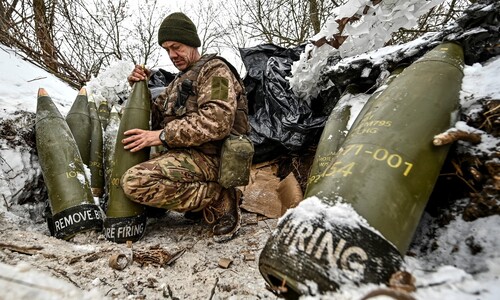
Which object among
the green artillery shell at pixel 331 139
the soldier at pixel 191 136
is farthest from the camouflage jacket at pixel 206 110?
the green artillery shell at pixel 331 139

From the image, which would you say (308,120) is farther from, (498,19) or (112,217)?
(112,217)

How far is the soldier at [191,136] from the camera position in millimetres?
1966

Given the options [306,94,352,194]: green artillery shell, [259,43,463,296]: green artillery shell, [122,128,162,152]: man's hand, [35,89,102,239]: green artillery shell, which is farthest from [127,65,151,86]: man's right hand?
[259,43,463,296]: green artillery shell

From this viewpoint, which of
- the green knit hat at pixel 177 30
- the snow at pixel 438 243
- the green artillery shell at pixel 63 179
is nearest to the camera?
the snow at pixel 438 243

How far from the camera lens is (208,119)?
78.7 inches

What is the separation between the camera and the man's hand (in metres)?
2.10

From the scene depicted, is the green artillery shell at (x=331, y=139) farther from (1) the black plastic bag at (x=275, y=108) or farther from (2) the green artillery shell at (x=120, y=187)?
Result: (2) the green artillery shell at (x=120, y=187)

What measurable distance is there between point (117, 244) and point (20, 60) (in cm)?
319

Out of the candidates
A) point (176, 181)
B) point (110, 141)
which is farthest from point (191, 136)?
point (110, 141)

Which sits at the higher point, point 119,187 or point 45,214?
point 119,187

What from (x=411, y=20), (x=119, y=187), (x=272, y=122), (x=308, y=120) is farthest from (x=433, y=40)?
(x=119, y=187)

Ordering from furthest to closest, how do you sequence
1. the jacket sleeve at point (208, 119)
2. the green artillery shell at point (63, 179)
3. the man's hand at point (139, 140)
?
1. the man's hand at point (139, 140)
2. the jacket sleeve at point (208, 119)
3. the green artillery shell at point (63, 179)

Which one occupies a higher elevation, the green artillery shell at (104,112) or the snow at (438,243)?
the green artillery shell at (104,112)

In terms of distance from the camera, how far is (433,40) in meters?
1.71
